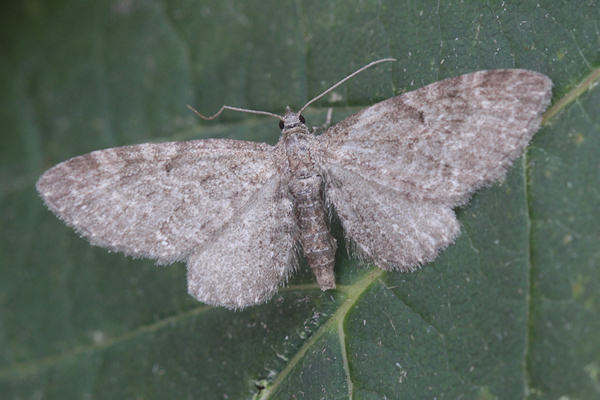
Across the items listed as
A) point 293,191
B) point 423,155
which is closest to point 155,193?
point 293,191

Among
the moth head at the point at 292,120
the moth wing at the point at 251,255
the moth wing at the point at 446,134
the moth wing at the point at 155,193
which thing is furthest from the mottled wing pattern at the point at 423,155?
the moth wing at the point at 155,193

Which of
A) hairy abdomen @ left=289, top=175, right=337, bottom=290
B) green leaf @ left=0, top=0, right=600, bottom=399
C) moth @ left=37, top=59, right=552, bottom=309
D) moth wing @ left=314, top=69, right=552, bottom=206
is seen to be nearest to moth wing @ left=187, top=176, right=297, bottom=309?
moth @ left=37, top=59, right=552, bottom=309

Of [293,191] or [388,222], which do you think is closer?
[388,222]

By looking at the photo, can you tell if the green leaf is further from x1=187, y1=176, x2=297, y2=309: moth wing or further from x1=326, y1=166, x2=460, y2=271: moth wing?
x1=187, y1=176, x2=297, y2=309: moth wing

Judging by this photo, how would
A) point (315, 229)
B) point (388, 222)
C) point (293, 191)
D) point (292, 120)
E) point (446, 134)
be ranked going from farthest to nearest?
1. point (292, 120)
2. point (293, 191)
3. point (315, 229)
4. point (388, 222)
5. point (446, 134)

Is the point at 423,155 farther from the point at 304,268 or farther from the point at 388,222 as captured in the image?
the point at 304,268

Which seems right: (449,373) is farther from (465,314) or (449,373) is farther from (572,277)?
(572,277)
